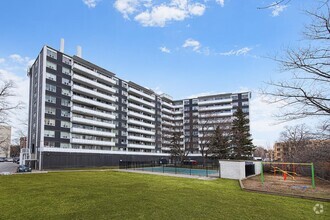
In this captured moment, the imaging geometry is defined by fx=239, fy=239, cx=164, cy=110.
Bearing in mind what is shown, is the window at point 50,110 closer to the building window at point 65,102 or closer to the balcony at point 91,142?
the building window at point 65,102

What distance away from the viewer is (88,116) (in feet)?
192

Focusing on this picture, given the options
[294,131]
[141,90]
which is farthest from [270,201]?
[141,90]

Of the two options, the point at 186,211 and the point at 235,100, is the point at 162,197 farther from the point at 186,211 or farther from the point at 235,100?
the point at 235,100

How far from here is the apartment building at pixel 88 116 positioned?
158ft

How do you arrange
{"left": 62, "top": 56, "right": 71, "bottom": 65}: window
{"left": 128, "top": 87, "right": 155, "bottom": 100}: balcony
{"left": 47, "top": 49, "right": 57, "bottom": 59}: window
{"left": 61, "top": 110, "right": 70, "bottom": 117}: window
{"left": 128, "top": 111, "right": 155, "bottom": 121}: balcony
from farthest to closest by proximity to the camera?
{"left": 128, "top": 87, "right": 155, "bottom": 100}: balcony < {"left": 128, "top": 111, "right": 155, "bottom": 121}: balcony < {"left": 62, "top": 56, "right": 71, "bottom": 65}: window < {"left": 61, "top": 110, "right": 70, "bottom": 117}: window < {"left": 47, "top": 49, "right": 57, "bottom": 59}: window

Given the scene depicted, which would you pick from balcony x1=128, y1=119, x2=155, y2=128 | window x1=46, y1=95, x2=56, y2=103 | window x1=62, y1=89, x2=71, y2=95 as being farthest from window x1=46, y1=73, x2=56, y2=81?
balcony x1=128, y1=119, x2=155, y2=128

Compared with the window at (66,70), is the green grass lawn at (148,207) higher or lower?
lower

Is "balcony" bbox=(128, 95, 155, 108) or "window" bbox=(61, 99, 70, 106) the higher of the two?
"balcony" bbox=(128, 95, 155, 108)

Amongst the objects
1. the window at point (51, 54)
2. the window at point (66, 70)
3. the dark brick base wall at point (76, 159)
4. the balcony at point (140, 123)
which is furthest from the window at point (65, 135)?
the balcony at point (140, 123)

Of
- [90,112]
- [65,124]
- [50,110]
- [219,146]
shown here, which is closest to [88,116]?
[90,112]

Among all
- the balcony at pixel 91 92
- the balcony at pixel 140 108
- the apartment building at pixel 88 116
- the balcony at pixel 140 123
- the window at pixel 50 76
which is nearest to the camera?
the apartment building at pixel 88 116

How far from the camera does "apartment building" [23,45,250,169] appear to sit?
4816cm

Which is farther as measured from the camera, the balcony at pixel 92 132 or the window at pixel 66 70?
the balcony at pixel 92 132

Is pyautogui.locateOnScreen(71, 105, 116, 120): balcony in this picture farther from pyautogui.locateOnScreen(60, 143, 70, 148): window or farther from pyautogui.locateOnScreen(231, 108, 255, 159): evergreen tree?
pyautogui.locateOnScreen(231, 108, 255, 159): evergreen tree
